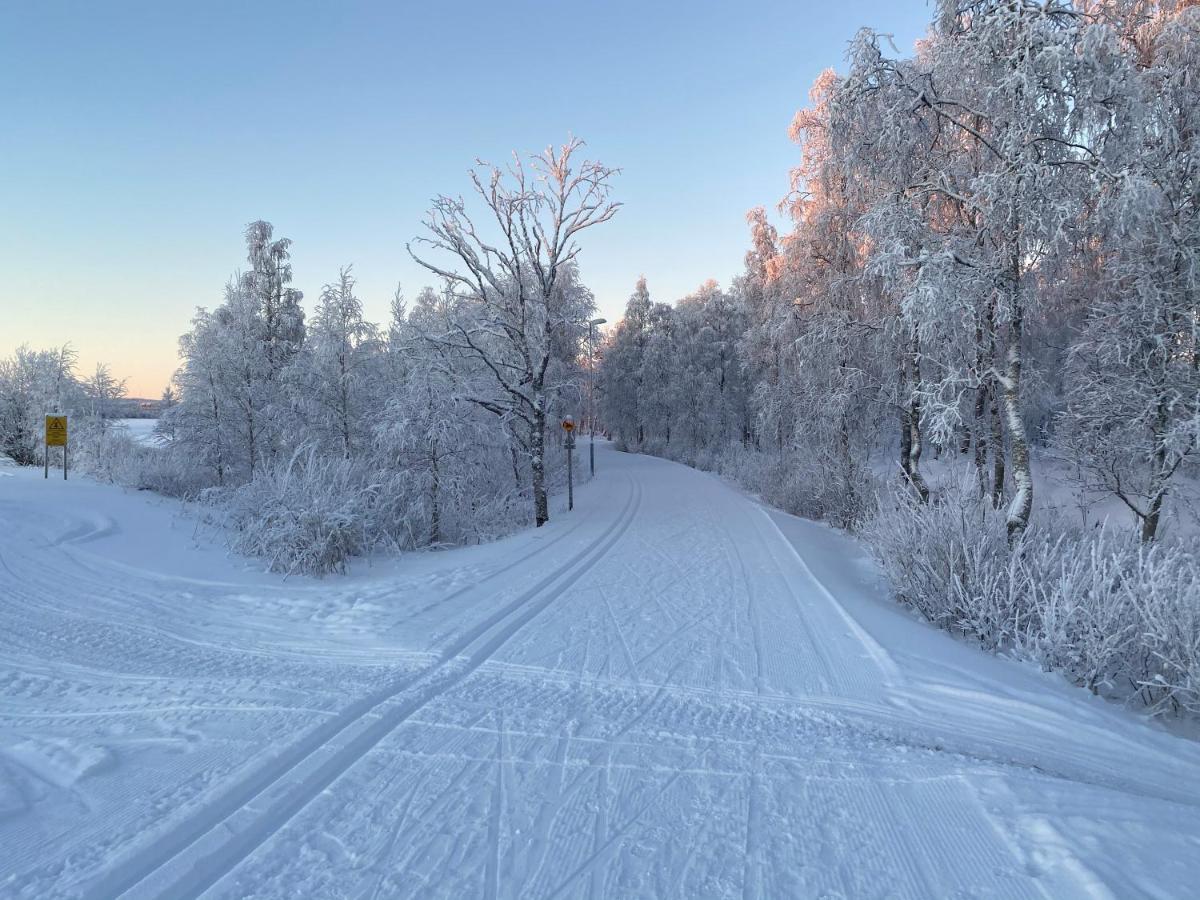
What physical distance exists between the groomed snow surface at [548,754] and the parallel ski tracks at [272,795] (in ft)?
0.04

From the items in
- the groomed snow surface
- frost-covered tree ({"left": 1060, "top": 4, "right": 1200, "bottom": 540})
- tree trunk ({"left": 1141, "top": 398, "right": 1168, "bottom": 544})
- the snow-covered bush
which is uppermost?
frost-covered tree ({"left": 1060, "top": 4, "right": 1200, "bottom": 540})

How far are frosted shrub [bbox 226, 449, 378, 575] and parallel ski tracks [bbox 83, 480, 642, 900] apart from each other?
3.63 meters

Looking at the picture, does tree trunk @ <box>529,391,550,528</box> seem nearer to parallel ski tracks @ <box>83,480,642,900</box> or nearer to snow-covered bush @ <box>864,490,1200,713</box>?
snow-covered bush @ <box>864,490,1200,713</box>

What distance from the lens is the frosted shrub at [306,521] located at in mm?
7660

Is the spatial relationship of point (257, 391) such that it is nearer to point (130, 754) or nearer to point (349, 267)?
point (349, 267)

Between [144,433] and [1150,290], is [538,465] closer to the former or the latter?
[1150,290]

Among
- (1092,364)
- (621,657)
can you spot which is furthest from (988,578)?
(1092,364)

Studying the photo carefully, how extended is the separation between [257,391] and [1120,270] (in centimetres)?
2166

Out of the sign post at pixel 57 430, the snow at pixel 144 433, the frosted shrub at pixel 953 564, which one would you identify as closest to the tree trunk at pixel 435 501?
the frosted shrub at pixel 953 564

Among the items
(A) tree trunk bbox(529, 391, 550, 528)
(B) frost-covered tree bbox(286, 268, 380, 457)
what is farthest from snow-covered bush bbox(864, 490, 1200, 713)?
(B) frost-covered tree bbox(286, 268, 380, 457)

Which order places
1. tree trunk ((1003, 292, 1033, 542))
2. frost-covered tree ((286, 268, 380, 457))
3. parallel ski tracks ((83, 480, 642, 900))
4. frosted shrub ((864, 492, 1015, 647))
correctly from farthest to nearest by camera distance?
frost-covered tree ((286, 268, 380, 457)) < tree trunk ((1003, 292, 1033, 542)) < frosted shrub ((864, 492, 1015, 647)) < parallel ski tracks ((83, 480, 642, 900))

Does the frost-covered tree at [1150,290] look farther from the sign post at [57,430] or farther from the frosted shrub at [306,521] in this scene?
the sign post at [57,430]

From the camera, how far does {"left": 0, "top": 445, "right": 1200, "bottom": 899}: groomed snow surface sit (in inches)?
93.6

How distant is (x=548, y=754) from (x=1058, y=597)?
4.70 meters
